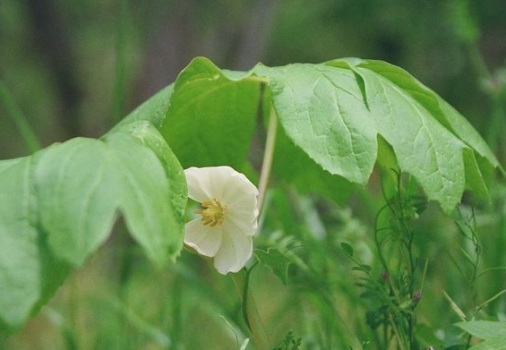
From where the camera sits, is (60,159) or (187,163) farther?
(187,163)

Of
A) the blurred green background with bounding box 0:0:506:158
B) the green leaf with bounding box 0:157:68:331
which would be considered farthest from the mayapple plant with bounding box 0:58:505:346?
the blurred green background with bounding box 0:0:506:158

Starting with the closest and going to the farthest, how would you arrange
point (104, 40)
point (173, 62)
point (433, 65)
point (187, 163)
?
point (187, 163)
point (433, 65)
point (173, 62)
point (104, 40)

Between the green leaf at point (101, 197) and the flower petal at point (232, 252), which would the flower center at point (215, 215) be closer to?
the flower petal at point (232, 252)

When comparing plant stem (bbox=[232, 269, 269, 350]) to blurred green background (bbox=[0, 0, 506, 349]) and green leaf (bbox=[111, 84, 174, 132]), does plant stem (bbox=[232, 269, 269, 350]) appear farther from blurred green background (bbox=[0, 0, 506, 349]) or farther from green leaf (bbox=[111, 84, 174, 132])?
green leaf (bbox=[111, 84, 174, 132])

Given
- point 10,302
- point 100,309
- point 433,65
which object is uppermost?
point 10,302

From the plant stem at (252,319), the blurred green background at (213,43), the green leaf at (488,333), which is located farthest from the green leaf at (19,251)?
the blurred green background at (213,43)

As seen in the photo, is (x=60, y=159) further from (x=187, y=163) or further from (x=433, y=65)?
(x=433, y=65)

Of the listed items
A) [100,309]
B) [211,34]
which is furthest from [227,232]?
[211,34]
